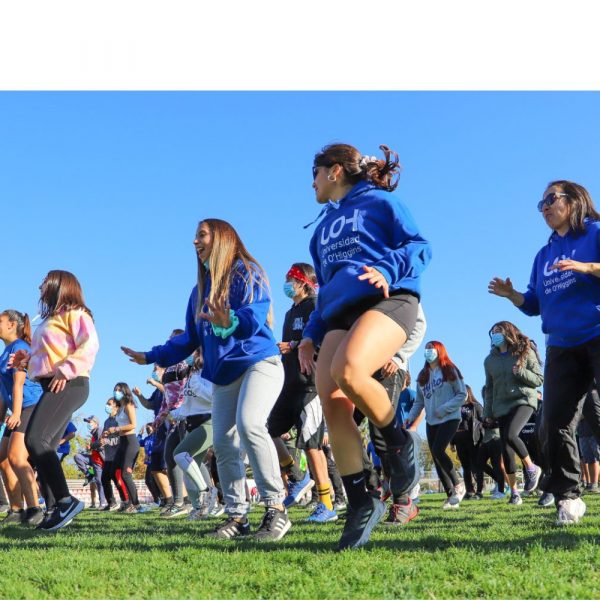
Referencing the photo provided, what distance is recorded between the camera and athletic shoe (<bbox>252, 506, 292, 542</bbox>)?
5332 millimetres

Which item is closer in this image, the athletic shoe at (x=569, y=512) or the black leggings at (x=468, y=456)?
the athletic shoe at (x=569, y=512)

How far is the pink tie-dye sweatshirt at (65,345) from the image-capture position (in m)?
7.18

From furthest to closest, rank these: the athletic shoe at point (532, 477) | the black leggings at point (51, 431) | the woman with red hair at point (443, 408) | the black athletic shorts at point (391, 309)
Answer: the athletic shoe at point (532, 477), the woman with red hair at point (443, 408), the black leggings at point (51, 431), the black athletic shorts at point (391, 309)

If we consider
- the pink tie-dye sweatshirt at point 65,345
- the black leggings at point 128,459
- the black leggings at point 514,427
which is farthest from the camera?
the black leggings at point 128,459

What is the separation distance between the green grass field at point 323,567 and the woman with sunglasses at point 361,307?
46cm

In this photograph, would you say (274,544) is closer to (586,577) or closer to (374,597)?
(374,597)

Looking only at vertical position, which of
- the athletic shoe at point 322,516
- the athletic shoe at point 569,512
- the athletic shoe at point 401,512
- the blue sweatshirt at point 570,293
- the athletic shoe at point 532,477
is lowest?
the athletic shoe at point 532,477

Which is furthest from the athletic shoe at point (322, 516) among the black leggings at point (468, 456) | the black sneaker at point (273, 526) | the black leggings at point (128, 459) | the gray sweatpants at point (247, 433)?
the black leggings at point (128, 459)

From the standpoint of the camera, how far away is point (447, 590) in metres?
3.41

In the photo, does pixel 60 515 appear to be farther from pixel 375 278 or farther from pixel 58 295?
pixel 375 278

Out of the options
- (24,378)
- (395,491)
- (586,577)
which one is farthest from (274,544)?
(24,378)

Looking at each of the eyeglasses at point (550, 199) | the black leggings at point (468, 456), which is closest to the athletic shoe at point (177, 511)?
the black leggings at point (468, 456)

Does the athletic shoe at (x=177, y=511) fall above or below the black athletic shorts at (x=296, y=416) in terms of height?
below

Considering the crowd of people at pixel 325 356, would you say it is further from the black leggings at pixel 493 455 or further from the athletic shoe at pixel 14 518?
the black leggings at pixel 493 455
